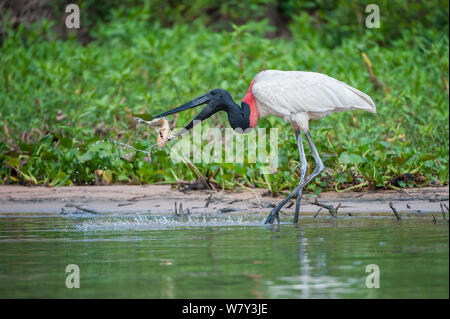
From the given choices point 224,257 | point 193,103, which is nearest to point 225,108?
point 193,103

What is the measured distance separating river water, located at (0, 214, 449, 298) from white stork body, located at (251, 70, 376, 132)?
2.93ft

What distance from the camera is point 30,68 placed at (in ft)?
34.6

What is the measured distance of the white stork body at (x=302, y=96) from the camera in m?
6.11

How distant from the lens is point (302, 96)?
241 inches

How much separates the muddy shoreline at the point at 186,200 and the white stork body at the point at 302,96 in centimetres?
79

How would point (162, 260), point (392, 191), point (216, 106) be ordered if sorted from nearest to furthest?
1. point (162, 260)
2. point (216, 106)
3. point (392, 191)

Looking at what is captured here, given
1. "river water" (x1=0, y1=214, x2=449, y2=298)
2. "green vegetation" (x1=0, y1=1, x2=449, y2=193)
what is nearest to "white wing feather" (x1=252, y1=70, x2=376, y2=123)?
"green vegetation" (x1=0, y1=1, x2=449, y2=193)

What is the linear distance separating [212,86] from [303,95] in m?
3.39

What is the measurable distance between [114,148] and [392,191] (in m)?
2.55

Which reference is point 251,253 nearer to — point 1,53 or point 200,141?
point 200,141

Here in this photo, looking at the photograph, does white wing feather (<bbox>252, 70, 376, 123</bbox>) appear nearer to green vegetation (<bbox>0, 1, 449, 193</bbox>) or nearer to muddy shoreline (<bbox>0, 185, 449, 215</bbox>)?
green vegetation (<bbox>0, 1, 449, 193</bbox>)

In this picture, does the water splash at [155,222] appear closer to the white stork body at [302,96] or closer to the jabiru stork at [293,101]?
the jabiru stork at [293,101]

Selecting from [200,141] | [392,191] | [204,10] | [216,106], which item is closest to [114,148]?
[200,141]

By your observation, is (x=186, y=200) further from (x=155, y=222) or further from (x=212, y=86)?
(x=212, y=86)
